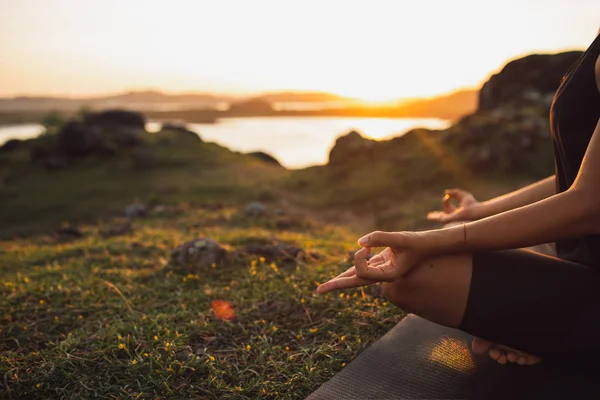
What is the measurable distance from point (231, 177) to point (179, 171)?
344 centimetres

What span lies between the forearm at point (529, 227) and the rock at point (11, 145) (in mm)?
35128

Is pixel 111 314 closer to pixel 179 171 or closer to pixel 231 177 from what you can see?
pixel 231 177

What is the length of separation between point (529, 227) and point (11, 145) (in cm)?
3680

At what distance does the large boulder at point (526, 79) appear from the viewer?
22.2 metres

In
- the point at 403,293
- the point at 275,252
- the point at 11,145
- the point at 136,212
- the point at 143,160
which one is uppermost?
the point at 403,293

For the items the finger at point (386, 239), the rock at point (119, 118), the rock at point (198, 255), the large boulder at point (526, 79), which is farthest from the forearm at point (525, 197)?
the rock at point (119, 118)

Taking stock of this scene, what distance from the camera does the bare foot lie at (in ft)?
9.14

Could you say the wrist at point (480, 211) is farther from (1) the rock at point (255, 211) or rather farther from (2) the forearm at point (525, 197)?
(1) the rock at point (255, 211)

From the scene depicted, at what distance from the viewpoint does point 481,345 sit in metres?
2.88

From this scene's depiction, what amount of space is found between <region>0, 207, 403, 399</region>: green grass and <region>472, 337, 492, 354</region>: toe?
81 centimetres

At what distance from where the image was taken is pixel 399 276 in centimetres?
221

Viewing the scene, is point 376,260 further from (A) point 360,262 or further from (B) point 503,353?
(B) point 503,353

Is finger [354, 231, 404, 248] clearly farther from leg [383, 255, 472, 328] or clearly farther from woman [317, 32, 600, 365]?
leg [383, 255, 472, 328]

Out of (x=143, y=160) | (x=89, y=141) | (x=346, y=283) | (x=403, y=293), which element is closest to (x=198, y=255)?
(x=346, y=283)
